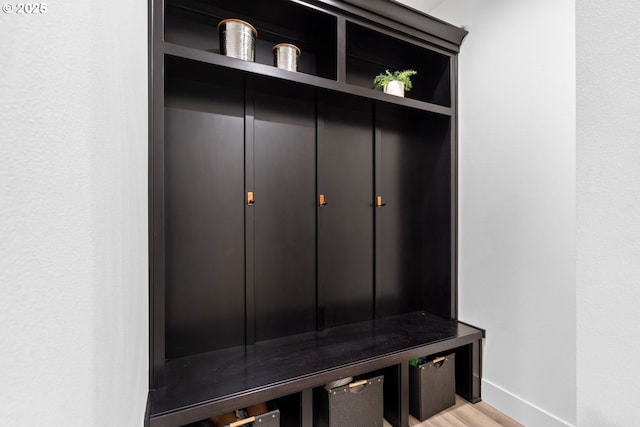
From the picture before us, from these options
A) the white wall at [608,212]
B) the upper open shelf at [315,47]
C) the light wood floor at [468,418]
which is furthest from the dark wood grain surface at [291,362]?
the upper open shelf at [315,47]

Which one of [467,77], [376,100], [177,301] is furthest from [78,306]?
[467,77]

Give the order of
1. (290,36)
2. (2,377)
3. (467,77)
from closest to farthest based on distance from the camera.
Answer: (2,377)
(290,36)
(467,77)

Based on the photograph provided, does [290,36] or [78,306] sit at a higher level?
[290,36]

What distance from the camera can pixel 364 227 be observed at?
2078mm

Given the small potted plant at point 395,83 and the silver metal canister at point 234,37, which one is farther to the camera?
the small potted plant at point 395,83

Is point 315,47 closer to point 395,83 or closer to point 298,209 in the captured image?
point 395,83

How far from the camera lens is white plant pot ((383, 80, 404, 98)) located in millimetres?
1898

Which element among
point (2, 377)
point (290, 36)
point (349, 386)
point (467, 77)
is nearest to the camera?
point (2, 377)

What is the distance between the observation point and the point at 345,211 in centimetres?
201

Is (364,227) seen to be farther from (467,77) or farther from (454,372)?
(467,77)

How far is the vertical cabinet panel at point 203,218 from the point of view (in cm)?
154

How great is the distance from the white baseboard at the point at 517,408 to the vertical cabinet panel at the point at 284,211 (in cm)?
119

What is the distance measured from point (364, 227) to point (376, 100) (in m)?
0.83

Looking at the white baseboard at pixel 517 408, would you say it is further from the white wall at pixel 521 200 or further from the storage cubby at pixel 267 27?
the storage cubby at pixel 267 27
